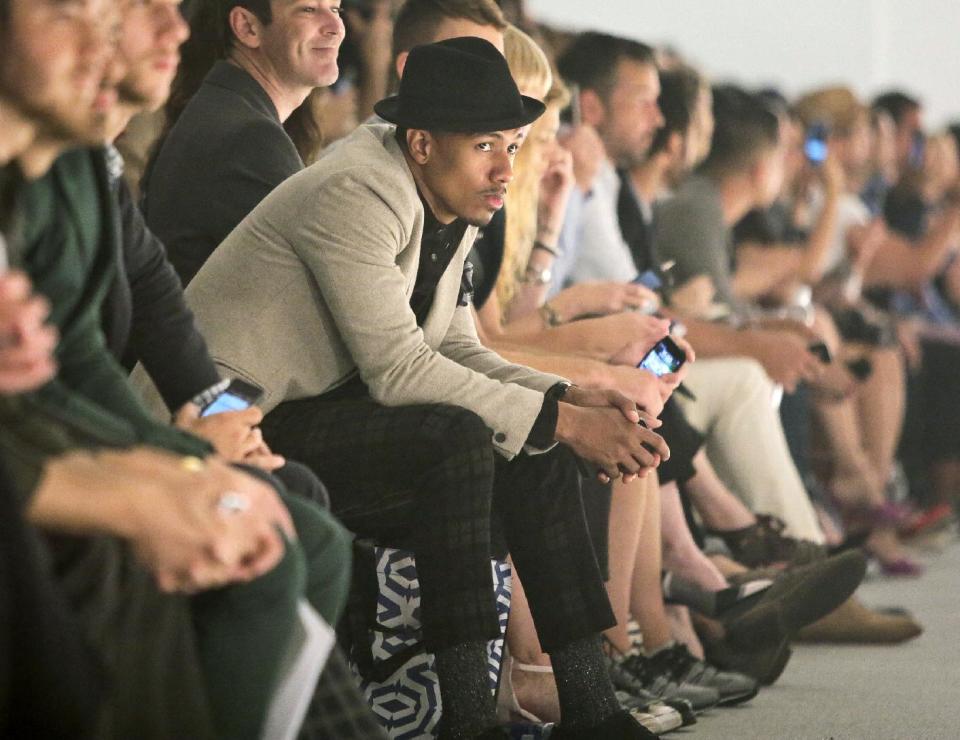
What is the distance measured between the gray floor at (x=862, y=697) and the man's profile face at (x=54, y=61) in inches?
53.3

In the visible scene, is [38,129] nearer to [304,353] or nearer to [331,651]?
[331,651]

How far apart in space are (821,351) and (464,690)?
198 cm

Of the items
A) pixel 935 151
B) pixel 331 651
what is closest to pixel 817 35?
pixel 935 151

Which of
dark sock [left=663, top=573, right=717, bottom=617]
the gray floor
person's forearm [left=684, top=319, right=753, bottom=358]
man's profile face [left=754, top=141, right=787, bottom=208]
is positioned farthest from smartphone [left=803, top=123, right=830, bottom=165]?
dark sock [left=663, top=573, right=717, bottom=617]

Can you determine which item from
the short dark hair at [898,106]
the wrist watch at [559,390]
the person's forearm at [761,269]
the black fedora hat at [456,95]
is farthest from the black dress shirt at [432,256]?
the short dark hair at [898,106]

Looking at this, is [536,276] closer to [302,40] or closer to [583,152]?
[583,152]

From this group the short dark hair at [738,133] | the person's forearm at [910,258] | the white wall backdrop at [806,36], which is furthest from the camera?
the white wall backdrop at [806,36]

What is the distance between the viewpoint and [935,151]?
6707mm

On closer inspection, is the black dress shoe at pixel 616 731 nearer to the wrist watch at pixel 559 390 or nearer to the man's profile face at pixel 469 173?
the wrist watch at pixel 559 390

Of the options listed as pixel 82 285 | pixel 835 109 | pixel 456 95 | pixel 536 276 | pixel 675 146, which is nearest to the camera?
pixel 82 285

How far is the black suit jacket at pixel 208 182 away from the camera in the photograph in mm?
2412

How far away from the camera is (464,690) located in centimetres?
200

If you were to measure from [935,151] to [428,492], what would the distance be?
5111 mm

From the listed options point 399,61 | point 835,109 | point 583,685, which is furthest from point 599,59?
point 835,109
